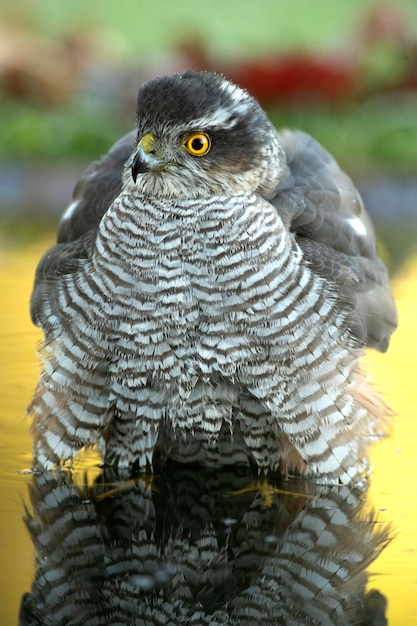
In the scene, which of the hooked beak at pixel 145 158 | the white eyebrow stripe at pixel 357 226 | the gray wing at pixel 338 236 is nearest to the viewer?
the hooked beak at pixel 145 158

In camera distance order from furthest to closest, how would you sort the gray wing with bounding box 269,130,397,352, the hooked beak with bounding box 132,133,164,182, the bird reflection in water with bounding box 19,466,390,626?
1. the gray wing with bounding box 269,130,397,352
2. the hooked beak with bounding box 132,133,164,182
3. the bird reflection in water with bounding box 19,466,390,626

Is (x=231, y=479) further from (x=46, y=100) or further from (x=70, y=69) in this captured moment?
(x=70, y=69)

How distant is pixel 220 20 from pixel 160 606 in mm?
13310

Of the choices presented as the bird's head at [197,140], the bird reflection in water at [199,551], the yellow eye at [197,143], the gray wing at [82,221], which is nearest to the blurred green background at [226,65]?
the gray wing at [82,221]

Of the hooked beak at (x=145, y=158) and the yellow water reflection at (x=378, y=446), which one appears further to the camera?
the hooked beak at (x=145, y=158)

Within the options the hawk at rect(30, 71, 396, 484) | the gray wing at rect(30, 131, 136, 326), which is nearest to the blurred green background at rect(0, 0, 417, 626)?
the hawk at rect(30, 71, 396, 484)

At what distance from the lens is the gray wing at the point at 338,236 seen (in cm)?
545

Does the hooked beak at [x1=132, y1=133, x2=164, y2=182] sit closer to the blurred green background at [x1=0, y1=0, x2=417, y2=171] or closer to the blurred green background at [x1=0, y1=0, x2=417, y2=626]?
the blurred green background at [x1=0, y1=0, x2=417, y2=626]

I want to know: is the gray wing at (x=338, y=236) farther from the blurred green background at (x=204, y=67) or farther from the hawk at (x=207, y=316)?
the blurred green background at (x=204, y=67)

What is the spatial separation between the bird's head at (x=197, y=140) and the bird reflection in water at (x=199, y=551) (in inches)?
53.4

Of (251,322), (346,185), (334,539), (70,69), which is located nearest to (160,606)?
(334,539)

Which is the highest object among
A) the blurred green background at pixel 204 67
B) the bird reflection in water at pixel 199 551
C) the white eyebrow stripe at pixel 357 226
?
the blurred green background at pixel 204 67

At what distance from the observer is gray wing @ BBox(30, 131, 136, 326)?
559 cm

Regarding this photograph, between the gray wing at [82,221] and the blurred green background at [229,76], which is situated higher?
the blurred green background at [229,76]
